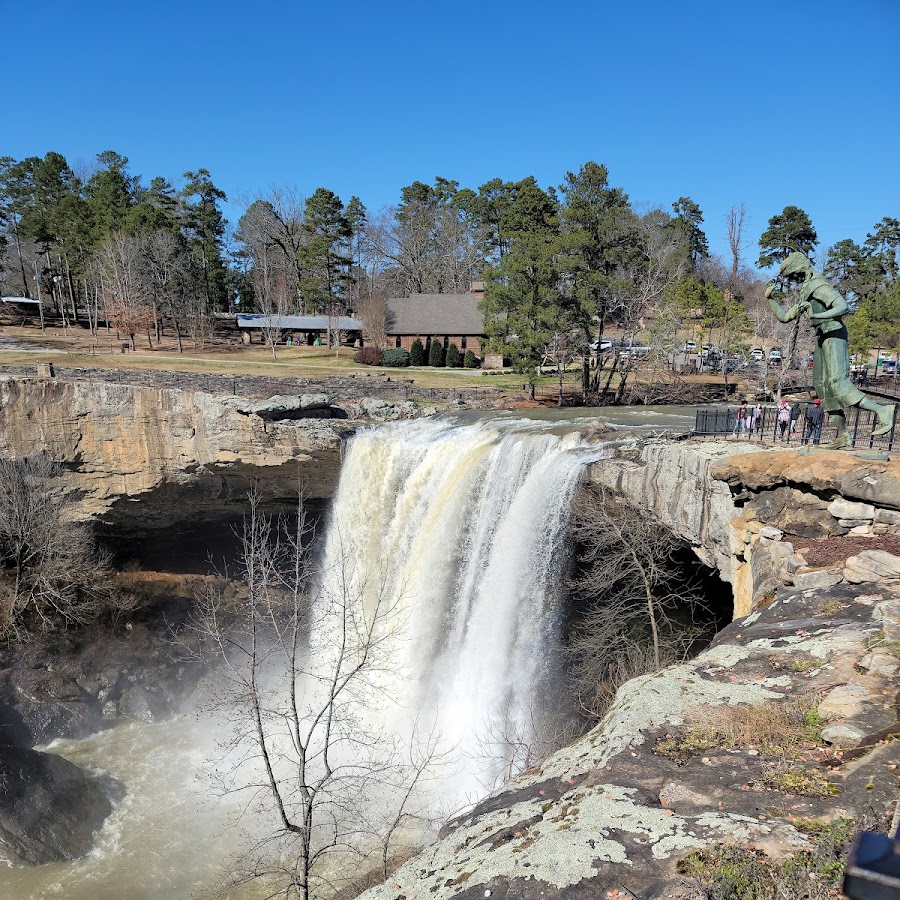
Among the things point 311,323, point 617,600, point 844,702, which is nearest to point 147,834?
point 617,600

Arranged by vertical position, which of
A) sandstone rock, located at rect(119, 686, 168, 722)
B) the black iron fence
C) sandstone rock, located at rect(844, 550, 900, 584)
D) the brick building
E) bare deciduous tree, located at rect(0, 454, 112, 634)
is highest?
the brick building

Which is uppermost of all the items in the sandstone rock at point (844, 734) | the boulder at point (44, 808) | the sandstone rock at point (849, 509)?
the sandstone rock at point (849, 509)

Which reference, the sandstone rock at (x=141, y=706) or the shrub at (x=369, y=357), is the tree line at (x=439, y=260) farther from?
the sandstone rock at (x=141, y=706)

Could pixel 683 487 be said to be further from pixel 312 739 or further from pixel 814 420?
pixel 312 739

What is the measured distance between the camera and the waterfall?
14695 mm

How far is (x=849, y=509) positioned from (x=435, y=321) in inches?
1460

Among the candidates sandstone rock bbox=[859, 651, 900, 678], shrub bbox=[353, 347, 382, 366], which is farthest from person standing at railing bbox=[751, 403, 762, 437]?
shrub bbox=[353, 347, 382, 366]

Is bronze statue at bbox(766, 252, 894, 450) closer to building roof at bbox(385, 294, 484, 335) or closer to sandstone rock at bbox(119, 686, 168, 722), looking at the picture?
sandstone rock at bbox(119, 686, 168, 722)

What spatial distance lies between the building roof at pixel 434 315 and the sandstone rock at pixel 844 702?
3853cm

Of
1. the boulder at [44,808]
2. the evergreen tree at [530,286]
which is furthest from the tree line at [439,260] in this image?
the boulder at [44,808]

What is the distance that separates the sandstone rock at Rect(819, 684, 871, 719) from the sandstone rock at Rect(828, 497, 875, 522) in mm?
4362

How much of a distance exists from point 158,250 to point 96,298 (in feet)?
18.7

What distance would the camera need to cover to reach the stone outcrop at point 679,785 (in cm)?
478

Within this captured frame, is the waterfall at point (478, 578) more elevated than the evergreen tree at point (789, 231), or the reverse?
the evergreen tree at point (789, 231)
